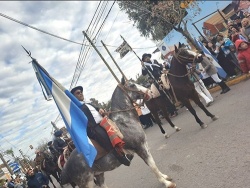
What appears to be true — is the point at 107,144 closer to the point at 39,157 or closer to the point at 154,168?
the point at 154,168

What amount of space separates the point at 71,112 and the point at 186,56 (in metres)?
4.52

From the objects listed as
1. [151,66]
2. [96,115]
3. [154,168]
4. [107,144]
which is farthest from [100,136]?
[151,66]

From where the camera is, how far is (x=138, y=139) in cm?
611

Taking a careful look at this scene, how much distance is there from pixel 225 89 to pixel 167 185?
700 centimetres

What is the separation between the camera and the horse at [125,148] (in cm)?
601

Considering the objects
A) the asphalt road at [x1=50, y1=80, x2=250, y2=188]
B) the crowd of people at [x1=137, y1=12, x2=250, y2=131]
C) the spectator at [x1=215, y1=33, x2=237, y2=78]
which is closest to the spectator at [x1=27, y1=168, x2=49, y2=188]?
the asphalt road at [x1=50, y1=80, x2=250, y2=188]

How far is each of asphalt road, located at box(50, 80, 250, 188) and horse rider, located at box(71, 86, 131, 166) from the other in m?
1.18

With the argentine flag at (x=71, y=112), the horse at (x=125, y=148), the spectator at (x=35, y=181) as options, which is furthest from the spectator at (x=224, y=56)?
the spectator at (x=35, y=181)

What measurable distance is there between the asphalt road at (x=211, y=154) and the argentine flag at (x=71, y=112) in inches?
77.4

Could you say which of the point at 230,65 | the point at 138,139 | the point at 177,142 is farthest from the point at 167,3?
the point at 138,139

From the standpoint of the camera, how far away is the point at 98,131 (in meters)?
5.99

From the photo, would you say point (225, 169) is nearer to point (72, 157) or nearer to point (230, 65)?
point (72, 157)

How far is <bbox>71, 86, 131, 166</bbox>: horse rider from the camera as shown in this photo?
589cm

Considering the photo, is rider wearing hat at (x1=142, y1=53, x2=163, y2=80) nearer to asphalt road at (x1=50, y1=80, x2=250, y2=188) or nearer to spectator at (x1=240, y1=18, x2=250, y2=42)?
asphalt road at (x1=50, y1=80, x2=250, y2=188)
